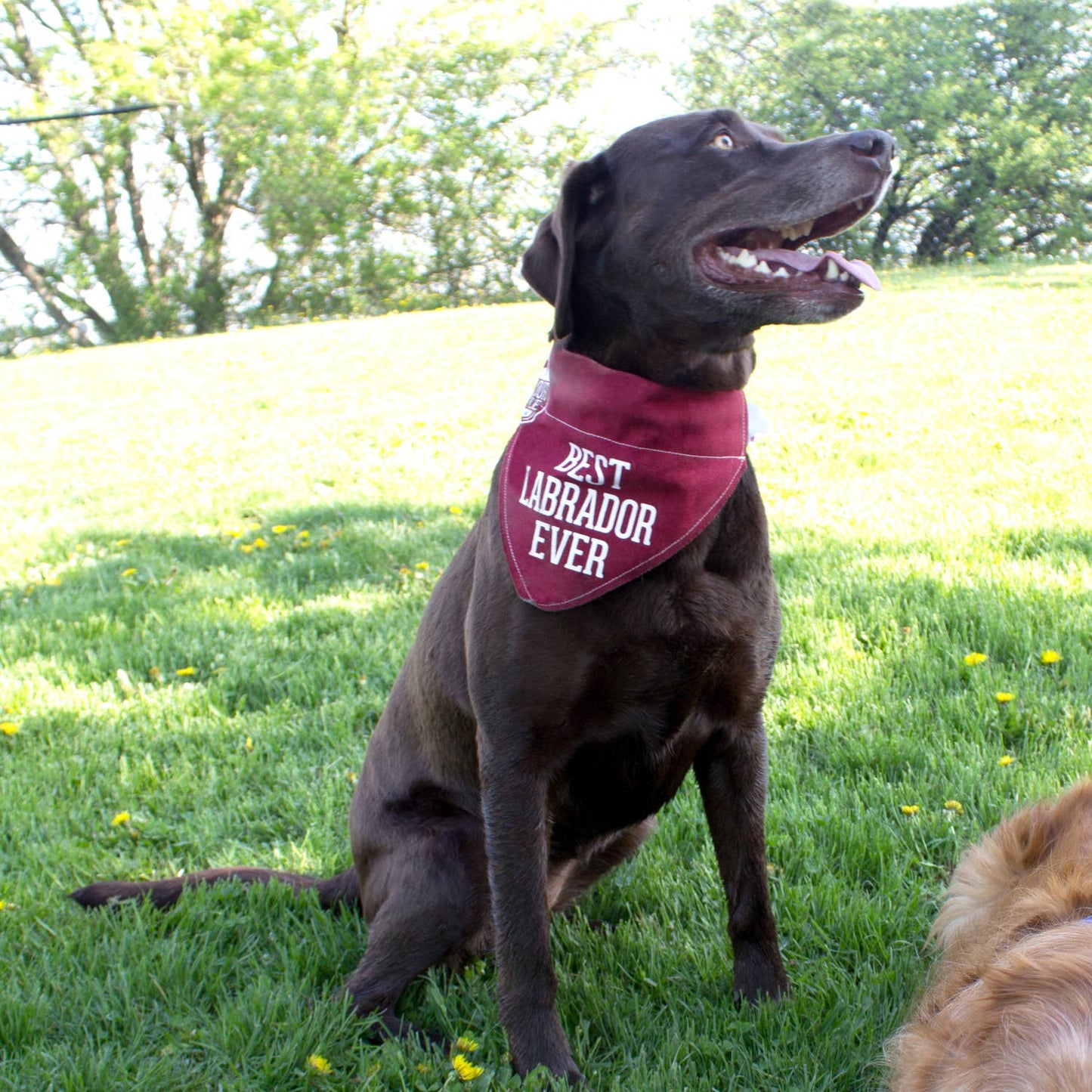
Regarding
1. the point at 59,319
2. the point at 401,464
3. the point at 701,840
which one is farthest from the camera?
the point at 59,319

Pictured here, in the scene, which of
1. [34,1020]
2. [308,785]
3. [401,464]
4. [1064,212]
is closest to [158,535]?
[401,464]

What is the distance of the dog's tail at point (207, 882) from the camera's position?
2781 mm

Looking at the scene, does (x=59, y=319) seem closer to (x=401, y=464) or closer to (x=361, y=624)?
(x=401, y=464)

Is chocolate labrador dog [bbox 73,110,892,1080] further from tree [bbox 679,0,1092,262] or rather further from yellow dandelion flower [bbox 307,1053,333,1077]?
tree [bbox 679,0,1092,262]

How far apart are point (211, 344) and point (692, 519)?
1403 centimetres

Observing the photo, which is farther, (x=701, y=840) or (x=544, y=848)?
(x=701, y=840)

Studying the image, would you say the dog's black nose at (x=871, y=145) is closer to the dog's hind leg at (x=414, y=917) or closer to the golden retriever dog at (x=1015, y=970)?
the golden retriever dog at (x=1015, y=970)

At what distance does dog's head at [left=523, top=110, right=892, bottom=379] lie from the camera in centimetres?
227

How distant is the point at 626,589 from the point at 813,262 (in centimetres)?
79

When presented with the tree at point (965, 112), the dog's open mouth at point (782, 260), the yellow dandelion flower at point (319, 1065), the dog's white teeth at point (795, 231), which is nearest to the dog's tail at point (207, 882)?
the yellow dandelion flower at point (319, 1065)

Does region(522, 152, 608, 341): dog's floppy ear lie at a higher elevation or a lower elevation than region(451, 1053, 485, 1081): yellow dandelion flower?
higher

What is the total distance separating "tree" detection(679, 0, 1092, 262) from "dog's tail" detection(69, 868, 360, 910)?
1830 cm

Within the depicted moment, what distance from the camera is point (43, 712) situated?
13.4 ft

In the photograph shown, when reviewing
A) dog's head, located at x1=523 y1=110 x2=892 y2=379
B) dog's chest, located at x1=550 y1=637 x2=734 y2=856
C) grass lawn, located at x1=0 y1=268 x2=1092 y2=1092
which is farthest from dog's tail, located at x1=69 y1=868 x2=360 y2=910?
dog's head, located at x1=523 y1=110 x2=892 y2=379
